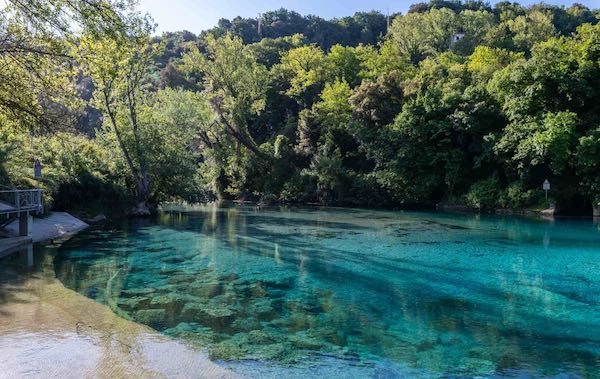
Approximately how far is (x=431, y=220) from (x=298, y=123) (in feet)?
82.7

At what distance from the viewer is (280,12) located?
11994 cm

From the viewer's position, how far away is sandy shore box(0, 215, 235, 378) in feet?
22.2

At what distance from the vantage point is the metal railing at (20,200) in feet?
54.7

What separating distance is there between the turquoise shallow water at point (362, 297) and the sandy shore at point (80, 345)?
1.55 feet

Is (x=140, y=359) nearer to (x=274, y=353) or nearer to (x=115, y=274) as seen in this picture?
(x=274, y=353)

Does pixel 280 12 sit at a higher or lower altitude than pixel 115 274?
higher

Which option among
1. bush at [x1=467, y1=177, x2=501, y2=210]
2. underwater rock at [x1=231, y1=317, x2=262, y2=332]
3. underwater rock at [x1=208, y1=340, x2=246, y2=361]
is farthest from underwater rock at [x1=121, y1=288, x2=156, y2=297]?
bush at [x1=467, y1=177, x2=501, y2=210]

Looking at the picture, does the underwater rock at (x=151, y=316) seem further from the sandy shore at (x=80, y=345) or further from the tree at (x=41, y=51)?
the tree at (x=41, y=51)

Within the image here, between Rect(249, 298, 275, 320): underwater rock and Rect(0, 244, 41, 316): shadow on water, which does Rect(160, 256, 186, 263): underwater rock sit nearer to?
Rect(0, 244, 41, 316): shadow on water

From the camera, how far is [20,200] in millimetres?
17594

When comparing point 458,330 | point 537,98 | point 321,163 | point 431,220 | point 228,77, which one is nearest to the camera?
point 458,330

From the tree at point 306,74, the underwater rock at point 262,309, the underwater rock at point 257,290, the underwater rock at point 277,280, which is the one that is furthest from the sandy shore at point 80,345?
the tree at point 306,74

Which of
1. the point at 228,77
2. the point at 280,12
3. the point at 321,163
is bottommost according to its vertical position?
the point at 321,163

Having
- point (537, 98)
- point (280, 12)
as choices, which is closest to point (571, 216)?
point (537, 98)
